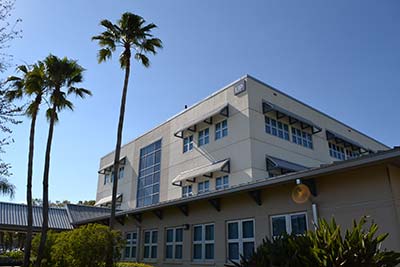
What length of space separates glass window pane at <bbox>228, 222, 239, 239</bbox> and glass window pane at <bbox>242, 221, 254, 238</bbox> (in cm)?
38

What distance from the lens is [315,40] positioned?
14586mm

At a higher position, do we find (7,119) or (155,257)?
(7,119)

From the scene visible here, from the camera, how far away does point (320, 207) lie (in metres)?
10.2

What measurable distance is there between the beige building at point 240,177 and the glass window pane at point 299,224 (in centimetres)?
3

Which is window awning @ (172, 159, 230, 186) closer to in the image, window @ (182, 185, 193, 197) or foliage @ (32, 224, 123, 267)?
window @ (182, 185, 193, 197)

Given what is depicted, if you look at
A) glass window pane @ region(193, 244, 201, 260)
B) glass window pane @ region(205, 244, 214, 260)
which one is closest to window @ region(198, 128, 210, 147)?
glass window pane @ region(193, 244, 201, 260)

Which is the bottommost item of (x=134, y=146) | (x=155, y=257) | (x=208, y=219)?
(x=155, y=257)

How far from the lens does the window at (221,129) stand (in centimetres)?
2397

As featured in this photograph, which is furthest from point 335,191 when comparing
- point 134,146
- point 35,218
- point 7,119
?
point 134,146

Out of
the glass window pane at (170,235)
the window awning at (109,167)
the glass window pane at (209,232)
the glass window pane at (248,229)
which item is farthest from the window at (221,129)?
the window awning at (109,167)

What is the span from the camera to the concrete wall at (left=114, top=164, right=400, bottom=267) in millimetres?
8750

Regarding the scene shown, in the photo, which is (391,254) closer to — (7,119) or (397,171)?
(397,171)

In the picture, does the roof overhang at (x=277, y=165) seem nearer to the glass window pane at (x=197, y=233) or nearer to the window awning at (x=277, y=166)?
the window awning at (x=277, y=166)

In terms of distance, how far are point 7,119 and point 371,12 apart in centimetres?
1213
